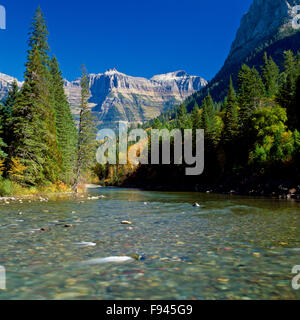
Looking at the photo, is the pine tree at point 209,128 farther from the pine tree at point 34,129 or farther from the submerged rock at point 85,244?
the submerged rock at point 85,244

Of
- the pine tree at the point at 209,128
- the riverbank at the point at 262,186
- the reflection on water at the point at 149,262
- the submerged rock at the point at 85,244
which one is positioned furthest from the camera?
the pine tree at the point at 209,128

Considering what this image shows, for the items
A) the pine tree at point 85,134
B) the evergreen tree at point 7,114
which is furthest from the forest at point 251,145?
the evergreen tree at point 7,114

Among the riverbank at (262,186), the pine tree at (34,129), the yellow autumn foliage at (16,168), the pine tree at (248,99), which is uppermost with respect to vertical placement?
the pine tree at (248,99)

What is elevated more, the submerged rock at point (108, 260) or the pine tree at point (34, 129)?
the pine tree at point (34, 129)

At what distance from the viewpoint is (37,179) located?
31875mm

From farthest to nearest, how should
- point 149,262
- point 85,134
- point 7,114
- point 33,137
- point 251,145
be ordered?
point 251,145
point 85,134
point 7,114
point 33,137
point 149,262

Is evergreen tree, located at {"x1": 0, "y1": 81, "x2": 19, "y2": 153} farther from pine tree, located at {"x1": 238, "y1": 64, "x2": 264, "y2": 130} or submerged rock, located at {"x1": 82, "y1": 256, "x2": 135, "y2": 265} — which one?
pine tree, located at {"x1": 238, "y1": 64, "x2": 264, "y2": 130}

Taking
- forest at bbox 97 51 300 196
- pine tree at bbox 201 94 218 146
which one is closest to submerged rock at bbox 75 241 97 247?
forest at bbox 97 51 300 196

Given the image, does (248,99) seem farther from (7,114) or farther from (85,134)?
(7,114)

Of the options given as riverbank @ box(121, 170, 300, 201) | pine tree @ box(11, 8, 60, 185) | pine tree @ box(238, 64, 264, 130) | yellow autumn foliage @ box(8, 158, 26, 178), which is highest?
pine tree @ box(238, 64, 264, 130)

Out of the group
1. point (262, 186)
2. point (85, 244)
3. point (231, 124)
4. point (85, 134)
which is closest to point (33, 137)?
point (85, 134)

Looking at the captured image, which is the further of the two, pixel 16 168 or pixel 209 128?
pixel 209 128

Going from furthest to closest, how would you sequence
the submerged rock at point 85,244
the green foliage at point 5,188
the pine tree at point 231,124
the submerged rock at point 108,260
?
the pine tree at point 231,124 < the green foliage at point 5,188 < the submerged rock at point 85,244 < the submerged rock at point 108,260
